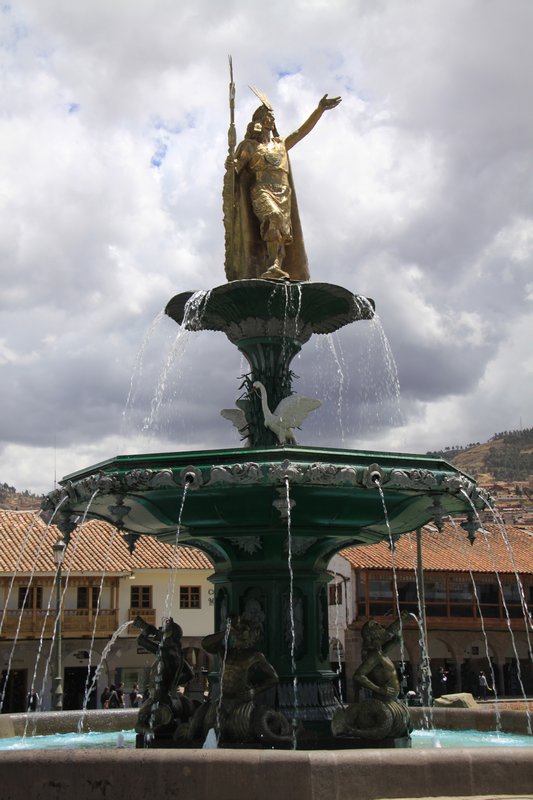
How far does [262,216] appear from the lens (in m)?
11.3

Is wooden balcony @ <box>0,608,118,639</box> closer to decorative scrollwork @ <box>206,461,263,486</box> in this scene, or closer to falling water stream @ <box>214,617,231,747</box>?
falling water stream @ <box>214,617,231,747</box>

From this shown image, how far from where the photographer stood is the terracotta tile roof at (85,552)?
38000mm

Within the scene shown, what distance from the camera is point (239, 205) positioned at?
11.5 m

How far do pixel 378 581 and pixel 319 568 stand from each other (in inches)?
1296

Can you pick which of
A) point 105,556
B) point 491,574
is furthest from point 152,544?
point 491,574

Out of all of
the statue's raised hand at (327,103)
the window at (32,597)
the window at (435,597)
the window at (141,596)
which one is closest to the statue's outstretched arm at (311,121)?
the statue's raised hand at (327,103)

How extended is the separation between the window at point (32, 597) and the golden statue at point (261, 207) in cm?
2913

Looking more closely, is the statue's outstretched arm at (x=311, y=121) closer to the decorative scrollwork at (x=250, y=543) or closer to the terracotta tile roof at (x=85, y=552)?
the decorative scrollwork at (x=250, y=543)

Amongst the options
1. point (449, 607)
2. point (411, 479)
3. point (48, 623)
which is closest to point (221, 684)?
point (411, 479)

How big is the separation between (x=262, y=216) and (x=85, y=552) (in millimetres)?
30425

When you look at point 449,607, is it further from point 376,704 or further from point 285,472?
point 285,472

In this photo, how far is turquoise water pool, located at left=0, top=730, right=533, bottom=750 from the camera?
10.1m

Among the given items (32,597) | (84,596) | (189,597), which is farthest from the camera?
(189,597)

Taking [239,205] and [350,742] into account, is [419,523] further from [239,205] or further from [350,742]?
[239,205]
